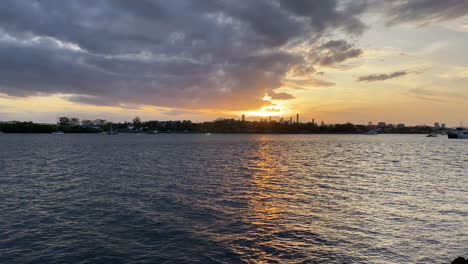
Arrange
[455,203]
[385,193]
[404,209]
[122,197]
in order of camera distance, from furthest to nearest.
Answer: [385,193]
[122,197]
[455,203]
[404,209]

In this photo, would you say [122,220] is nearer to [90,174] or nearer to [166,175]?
[166,175]

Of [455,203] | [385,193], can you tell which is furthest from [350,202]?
[455,203]

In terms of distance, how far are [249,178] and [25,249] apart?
32.6 metres

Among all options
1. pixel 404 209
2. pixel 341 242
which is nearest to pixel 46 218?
pixel 341 242

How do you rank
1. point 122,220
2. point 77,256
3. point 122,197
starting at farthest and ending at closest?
point 122,197
point 122,220
point 77,256

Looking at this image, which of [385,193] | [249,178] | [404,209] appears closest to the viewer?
[404,209]

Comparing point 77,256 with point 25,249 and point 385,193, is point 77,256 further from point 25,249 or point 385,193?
point 385,193

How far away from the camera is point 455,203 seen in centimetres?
2814

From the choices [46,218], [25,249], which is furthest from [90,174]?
[25,249]

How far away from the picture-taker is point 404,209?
25875mm

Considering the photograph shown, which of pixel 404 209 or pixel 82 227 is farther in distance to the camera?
pixel 404 209

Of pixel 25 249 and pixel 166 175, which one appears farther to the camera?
pixel 166 175

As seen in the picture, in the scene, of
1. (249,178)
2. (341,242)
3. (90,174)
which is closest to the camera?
(341,242)

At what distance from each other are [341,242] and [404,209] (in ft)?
39.3
